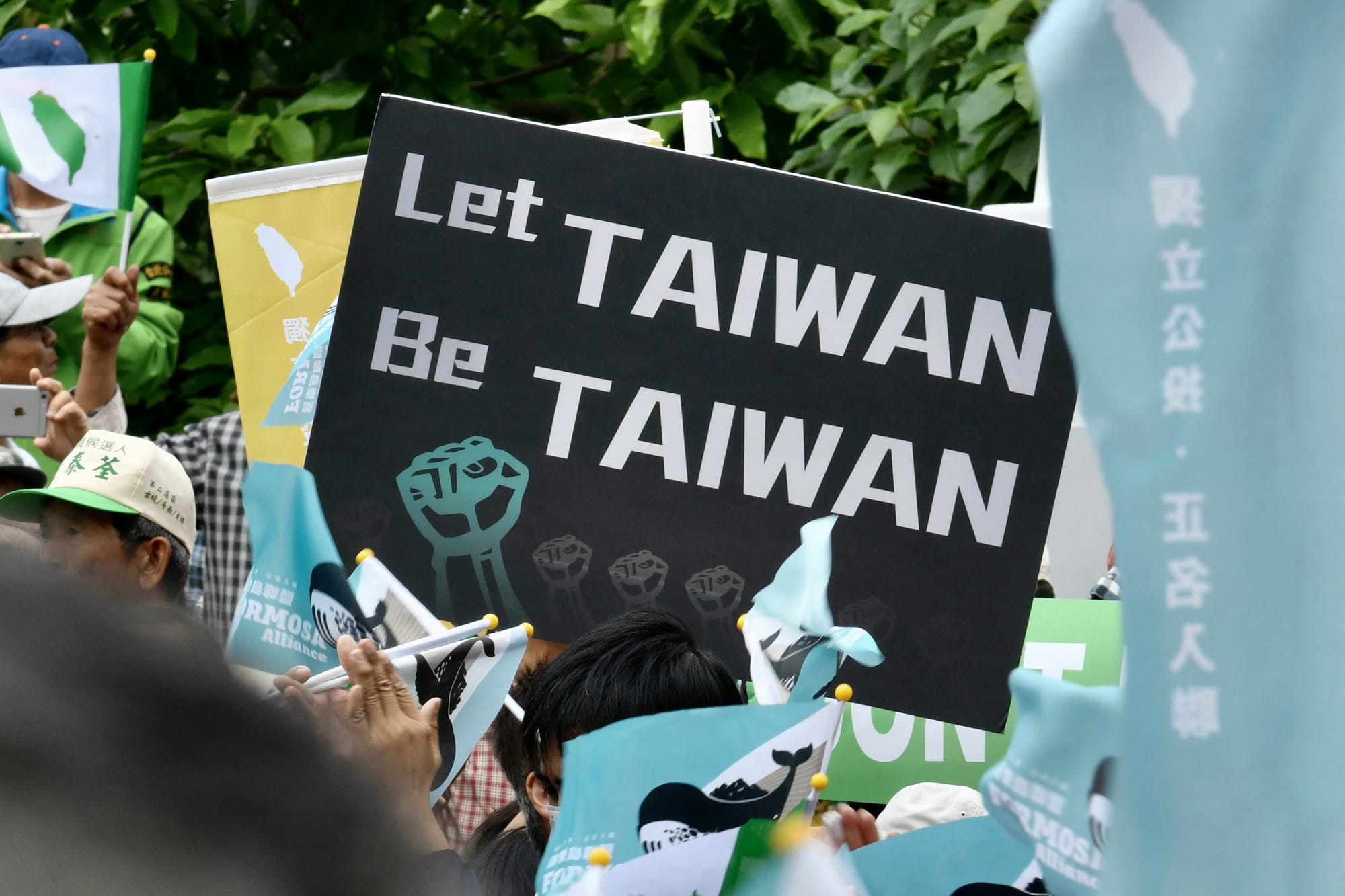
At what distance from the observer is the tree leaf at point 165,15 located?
615 cm

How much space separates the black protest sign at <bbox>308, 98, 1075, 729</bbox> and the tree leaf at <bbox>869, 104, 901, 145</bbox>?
2.27 metres

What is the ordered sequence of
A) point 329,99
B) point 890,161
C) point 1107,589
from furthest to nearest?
point 329,99 < point 890,161 < point 1107,589

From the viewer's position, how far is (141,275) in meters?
5.34

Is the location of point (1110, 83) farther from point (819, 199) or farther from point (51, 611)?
point (819, 199)

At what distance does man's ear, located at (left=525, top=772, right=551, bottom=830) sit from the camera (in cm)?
280

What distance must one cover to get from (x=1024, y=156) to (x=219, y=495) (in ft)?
8.62

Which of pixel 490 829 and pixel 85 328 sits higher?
pixel 85 328

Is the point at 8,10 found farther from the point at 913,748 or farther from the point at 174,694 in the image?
the point at 174,694

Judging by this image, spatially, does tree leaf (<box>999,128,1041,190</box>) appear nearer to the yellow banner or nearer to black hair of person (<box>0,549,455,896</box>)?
the yellow banner

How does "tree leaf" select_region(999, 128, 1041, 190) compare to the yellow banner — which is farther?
"tree leaf" select_region(999, 128, 1041, 190)

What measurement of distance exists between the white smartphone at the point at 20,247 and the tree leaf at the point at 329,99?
5.92 feet

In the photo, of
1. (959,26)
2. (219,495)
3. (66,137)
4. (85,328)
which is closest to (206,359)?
(66,137)

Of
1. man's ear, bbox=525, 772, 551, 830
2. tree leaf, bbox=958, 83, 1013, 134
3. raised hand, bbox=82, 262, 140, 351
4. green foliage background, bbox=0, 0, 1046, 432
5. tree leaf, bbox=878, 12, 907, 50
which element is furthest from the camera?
tree leaf, bbox=878, 12, 907, 50

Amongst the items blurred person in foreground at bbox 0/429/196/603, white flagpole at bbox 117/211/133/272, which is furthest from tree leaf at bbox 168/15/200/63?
blurred person in foreground at bbox 0/429/196/603
